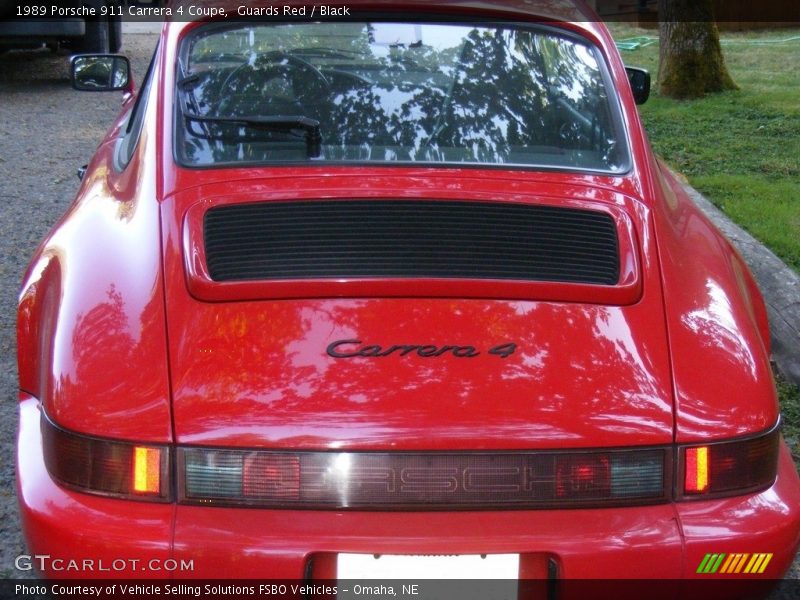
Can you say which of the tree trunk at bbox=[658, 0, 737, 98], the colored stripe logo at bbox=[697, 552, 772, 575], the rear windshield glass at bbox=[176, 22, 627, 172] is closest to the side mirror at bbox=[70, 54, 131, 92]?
the rear windshield glass at bbox=[176, 22, 627, 172]

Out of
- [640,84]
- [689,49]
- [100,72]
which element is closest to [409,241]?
[640,84]

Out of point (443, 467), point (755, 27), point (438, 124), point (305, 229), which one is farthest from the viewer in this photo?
point (755, 27)

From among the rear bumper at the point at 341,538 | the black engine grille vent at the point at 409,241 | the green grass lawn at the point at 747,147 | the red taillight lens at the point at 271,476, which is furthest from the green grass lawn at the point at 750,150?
the red taillight lens at the point at 271,476

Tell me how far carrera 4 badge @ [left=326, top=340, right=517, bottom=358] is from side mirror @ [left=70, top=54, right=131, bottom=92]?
270 centimetres

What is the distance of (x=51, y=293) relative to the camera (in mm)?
2646

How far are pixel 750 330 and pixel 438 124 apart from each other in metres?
1.10

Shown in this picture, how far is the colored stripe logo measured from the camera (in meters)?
2.16

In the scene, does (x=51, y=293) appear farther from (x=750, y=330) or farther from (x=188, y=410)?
(x=750, y=330)

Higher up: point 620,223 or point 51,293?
point 620,223

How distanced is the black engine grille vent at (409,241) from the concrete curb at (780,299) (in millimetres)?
2068

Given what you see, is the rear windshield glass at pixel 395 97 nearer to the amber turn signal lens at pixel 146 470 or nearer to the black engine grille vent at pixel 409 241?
the black engine grille vent at pixel 409 241

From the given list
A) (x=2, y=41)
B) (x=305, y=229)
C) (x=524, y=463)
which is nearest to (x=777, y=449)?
(x=524, y=463)

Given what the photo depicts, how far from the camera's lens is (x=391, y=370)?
7.21 ft

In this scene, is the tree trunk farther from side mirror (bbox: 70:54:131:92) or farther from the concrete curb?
side mirror (bbox: 70:54:131:92)
